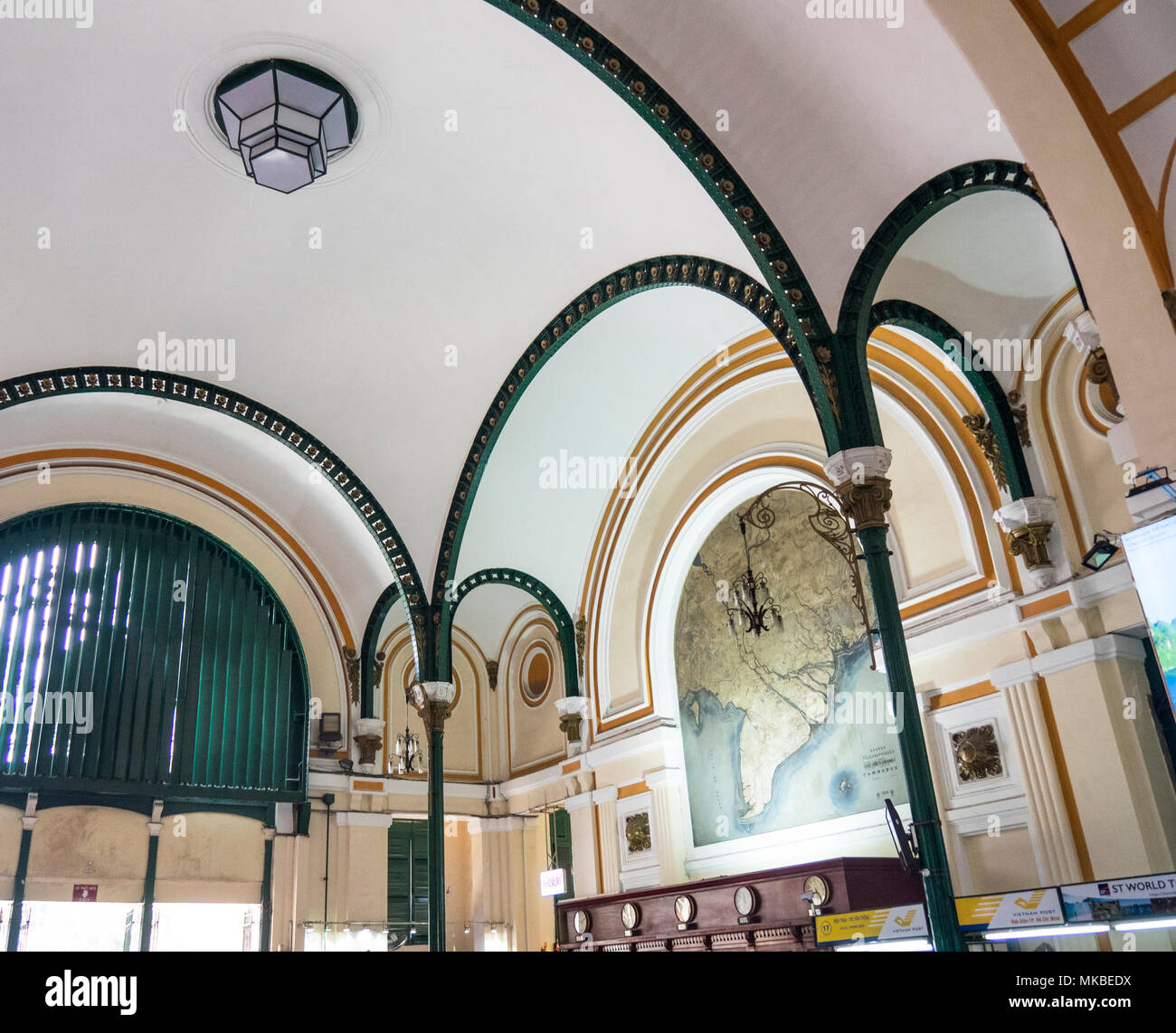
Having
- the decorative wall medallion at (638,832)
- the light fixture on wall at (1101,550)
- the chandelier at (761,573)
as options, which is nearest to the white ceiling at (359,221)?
the chandelier at (761,573)

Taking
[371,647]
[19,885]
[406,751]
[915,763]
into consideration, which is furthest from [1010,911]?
[19,885]

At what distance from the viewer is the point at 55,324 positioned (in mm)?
11312

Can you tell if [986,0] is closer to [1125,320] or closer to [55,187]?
[1125,320]

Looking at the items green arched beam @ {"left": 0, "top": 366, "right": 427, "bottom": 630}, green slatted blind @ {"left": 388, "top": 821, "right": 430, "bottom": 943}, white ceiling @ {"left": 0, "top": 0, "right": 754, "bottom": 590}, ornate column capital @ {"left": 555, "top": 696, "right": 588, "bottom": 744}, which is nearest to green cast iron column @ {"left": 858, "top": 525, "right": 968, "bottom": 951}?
white ceiling @ {"left": 0, "top": 0, "right": 754, "bottom": 590}

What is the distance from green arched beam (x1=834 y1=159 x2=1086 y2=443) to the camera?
7.64 m

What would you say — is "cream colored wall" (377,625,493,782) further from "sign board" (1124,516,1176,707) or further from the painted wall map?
"sign board" (1124,516,1176,707)

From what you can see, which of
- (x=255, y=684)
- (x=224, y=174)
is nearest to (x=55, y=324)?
(x=224, y=174)

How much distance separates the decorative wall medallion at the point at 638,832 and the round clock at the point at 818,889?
4.42 meters

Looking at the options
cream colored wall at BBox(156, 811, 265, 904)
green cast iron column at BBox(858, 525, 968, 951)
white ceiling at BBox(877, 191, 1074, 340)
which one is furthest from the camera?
cream colored wall at BBox(156, 811, 265, 904)

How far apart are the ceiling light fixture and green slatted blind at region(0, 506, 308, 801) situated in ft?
23.4

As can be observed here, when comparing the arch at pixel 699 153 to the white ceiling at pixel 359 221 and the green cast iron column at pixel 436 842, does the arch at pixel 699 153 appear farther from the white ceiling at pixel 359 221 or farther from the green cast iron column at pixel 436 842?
the green cast iron column at pixel 436 842

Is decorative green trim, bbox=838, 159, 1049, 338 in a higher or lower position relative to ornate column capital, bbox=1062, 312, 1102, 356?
higher
